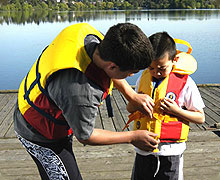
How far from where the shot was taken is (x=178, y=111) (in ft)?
6.66

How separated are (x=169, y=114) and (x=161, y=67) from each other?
34 centimetres

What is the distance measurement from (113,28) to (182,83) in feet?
2.56

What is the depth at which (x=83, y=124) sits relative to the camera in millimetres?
1622

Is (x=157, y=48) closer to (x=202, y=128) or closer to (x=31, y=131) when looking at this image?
(x=31, y=131)

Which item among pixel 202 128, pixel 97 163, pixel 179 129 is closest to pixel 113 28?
pixel 179 129

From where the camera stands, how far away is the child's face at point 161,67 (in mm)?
1983

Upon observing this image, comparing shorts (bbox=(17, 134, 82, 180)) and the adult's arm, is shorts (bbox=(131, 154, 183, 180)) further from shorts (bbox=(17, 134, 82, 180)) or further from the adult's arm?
shorts (bbox=(17, 134, 82, 180))

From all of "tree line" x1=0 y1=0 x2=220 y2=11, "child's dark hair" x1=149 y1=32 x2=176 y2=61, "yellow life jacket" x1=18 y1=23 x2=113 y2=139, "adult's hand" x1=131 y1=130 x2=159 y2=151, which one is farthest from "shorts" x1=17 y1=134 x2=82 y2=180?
"tree line" x1=0 y1=0 x2=220 y2=11

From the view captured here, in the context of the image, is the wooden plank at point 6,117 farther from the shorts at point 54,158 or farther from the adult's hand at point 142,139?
the adult's hand at point 142,139

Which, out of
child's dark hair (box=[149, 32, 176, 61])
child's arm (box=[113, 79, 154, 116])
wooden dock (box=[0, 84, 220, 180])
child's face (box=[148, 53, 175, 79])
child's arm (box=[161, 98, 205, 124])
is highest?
child's dark hair (box=[149, 32, 176, 61])

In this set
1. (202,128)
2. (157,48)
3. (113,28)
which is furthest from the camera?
(202,128)

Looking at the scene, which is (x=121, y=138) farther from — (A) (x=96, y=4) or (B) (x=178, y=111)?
(A) (x=96, y=4)

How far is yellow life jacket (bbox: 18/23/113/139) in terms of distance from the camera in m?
1.65

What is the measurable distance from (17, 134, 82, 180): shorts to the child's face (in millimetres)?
732
